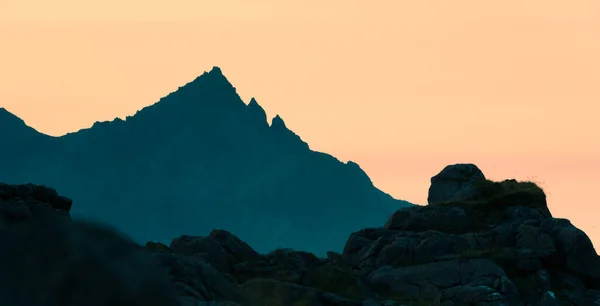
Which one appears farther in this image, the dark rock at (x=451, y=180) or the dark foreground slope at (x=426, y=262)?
the dark rock at (x=451, y=180)

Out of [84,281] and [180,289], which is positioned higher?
[180,289]

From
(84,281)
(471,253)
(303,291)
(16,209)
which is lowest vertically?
(84,281)

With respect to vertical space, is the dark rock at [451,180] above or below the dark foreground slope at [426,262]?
above

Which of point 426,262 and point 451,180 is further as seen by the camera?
point 451,180

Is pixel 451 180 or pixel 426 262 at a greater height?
pixel 451 180

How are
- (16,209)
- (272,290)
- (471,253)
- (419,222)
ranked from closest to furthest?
(16,209)
(272,290)
(471,253)
(419,222)

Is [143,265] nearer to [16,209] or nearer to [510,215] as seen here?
[16,209]

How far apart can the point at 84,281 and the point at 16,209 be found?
8891 millimetres

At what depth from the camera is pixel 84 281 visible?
45.4ft

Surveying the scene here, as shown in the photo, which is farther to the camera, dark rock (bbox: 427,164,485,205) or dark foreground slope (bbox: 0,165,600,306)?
dark rock (bbox: 427,164,485,205)

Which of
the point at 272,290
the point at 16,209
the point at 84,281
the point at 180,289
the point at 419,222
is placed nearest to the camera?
the point at 84,281

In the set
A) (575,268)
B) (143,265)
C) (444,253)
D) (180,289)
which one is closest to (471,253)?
(444,253)

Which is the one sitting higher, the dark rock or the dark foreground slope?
the dark rock

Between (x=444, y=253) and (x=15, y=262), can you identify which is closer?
(x=15, y=262)
